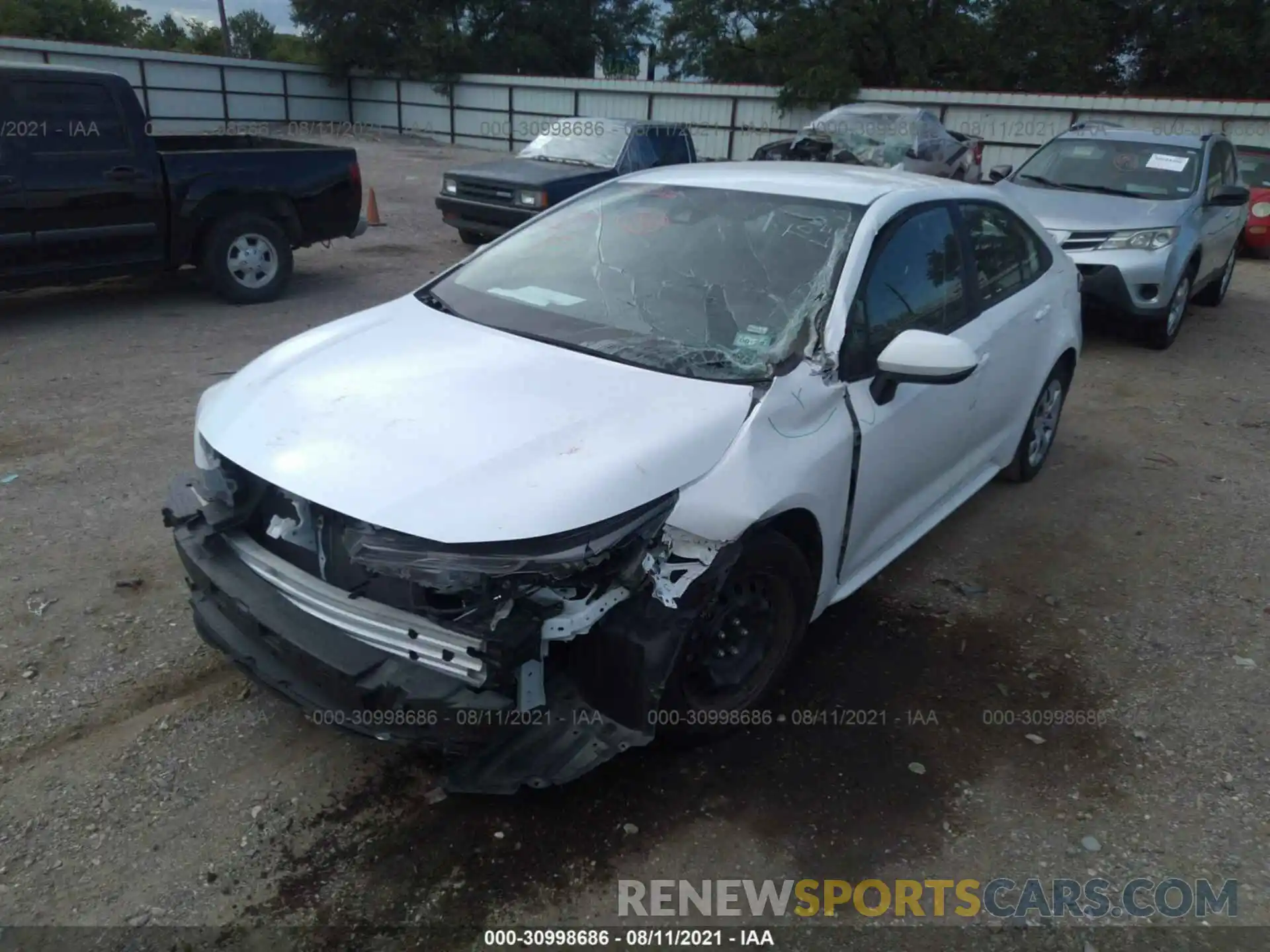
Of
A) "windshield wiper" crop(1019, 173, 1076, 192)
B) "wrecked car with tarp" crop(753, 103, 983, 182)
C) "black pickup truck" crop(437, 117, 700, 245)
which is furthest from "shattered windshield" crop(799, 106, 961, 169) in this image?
"windshield wiper" crop(1019, 173, 1076, 192)

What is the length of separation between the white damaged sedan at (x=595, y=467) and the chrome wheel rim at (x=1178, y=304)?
211 inches

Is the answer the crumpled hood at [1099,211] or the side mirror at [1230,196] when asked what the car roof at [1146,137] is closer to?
the side mirror at [1230,196]

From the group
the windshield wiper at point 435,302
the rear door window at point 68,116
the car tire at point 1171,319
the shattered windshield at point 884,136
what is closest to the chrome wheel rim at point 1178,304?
the car tire at point 1171,319

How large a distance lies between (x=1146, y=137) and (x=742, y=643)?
28.1ft

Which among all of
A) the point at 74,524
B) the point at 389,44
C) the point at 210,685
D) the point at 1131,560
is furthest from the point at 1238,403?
the point at 389,44

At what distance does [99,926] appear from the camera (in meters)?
2.42

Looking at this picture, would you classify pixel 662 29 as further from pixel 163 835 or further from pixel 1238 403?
pixel 163 835

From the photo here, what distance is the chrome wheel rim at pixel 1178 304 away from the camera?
8352 millimetres

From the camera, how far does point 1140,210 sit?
8320mm

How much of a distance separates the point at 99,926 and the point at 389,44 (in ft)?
112

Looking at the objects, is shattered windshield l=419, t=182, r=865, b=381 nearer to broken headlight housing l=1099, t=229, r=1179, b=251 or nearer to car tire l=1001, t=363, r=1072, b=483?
car tire l=1001, t=363, r=1072, b=483

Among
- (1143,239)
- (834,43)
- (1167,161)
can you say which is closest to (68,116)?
(1143,239)

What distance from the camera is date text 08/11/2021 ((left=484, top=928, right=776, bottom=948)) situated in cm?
244

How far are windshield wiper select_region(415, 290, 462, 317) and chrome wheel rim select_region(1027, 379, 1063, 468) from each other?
10.4 feet
